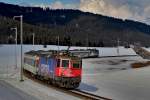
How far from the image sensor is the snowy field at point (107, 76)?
41.1 metres

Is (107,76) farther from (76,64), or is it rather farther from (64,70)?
(64,70)

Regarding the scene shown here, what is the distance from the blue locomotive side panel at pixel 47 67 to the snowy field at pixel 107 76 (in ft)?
5.18

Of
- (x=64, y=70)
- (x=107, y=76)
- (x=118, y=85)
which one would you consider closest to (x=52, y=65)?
(x=64, y=70)

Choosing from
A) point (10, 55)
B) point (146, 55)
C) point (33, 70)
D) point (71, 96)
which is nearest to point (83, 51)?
point (10, 55)

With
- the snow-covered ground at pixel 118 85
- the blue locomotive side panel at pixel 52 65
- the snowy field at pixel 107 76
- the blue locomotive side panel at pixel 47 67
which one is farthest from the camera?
the blue locomotive side panel at pixel 47 67

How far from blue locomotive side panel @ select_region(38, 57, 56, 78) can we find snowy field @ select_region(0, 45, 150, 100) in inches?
62.2

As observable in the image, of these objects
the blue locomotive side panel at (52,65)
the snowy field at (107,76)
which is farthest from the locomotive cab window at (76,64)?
the snowy field at (107,76)

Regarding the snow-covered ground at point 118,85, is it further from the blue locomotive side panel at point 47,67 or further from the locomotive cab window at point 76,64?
the blue locomotive side panel at point 47,67

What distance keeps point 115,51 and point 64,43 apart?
33.6 meters

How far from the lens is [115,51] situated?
655ft

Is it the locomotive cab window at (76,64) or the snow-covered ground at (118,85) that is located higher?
the locomotive cab window at (76,64)

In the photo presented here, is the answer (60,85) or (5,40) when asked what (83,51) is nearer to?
(5,40)

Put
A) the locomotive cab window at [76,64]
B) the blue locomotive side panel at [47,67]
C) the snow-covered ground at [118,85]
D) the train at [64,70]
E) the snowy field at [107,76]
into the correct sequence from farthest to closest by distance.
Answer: the blue locomotive side panel at [47,67], the locomotive cab window at [76,64], the train at [64,70], the snowy field at [107,76], the snow-covered ground at [118,85]

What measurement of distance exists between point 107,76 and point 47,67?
2400cm
